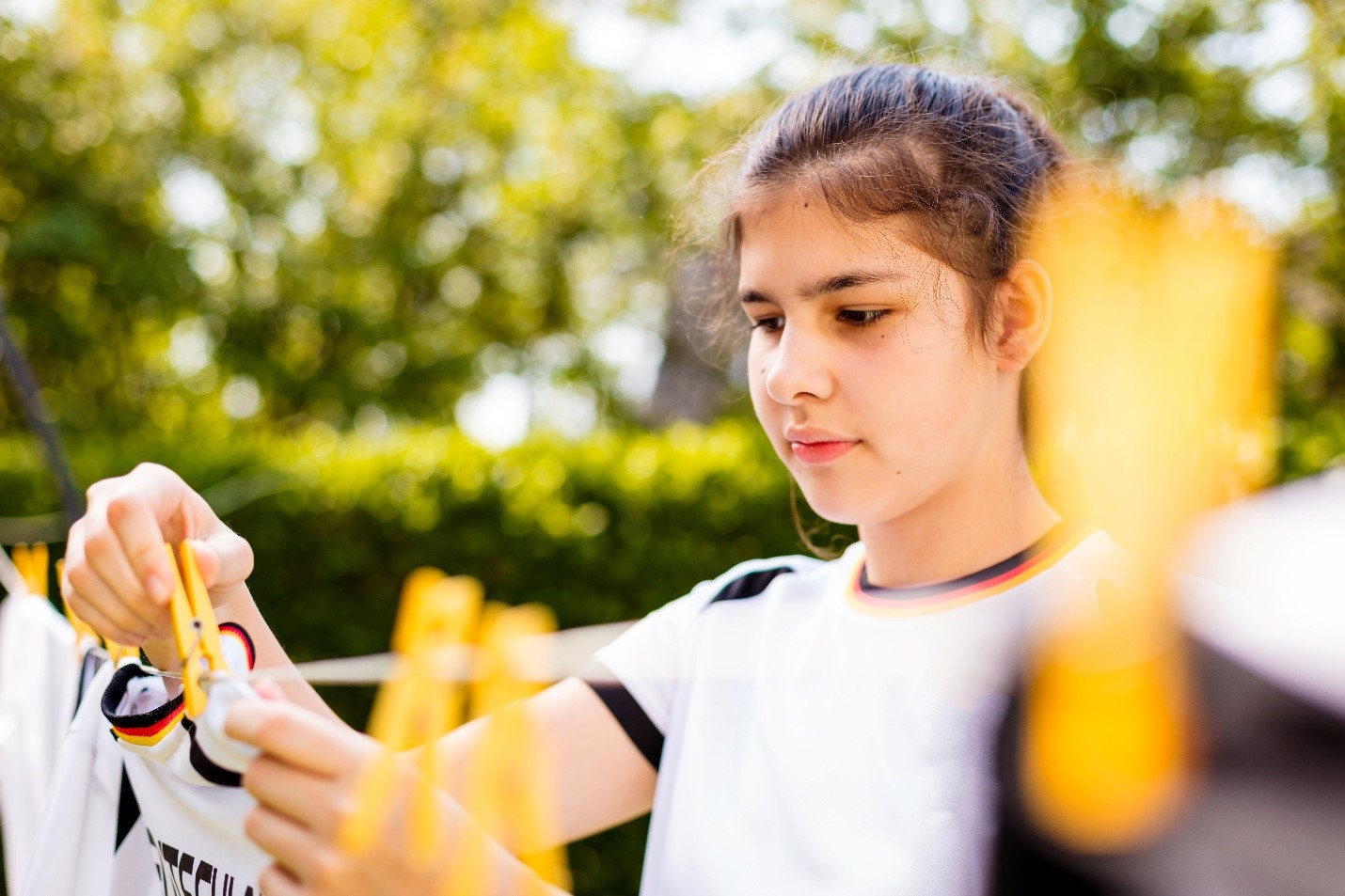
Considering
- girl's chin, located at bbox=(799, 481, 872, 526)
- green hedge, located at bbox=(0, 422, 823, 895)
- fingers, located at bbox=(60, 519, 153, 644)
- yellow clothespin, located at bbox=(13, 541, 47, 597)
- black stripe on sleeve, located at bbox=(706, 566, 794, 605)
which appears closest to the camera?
fingers, located at bbox=(60, 519, 153, 644)

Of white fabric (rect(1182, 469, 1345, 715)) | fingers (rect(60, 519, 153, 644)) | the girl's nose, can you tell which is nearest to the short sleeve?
the girl's nose

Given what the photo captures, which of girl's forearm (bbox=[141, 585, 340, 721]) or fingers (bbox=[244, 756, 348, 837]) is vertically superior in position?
girl's forearm (bbox=[141, 585, 340, 721])

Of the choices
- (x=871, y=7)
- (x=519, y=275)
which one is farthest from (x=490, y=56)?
(x=871, y=7)

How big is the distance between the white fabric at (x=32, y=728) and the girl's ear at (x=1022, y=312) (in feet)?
4.42

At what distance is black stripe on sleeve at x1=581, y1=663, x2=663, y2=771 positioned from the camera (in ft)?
4.32

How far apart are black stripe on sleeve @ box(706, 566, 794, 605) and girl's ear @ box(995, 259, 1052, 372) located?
1.35ft

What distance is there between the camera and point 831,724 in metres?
1.15

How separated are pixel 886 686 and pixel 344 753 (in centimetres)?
66

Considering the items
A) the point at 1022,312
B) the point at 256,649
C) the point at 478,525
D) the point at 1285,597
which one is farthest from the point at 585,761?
the point at 478,525

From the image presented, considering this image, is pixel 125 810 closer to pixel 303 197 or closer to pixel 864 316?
pixel 864 316

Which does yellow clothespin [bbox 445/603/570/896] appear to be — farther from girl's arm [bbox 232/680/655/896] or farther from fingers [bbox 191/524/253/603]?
fingers [bbox 191/524/253/603]

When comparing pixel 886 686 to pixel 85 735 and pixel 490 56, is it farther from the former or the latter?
pixel 490 56

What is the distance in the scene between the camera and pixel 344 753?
663 millimetres

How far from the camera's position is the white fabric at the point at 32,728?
1.53 metres
